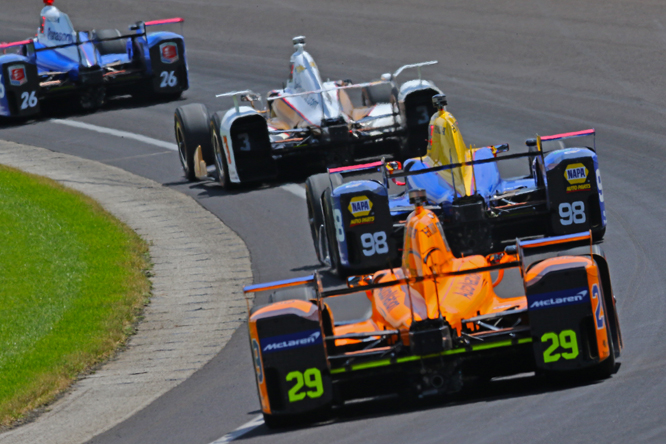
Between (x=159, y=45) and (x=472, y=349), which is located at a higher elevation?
(x=159, y=45)

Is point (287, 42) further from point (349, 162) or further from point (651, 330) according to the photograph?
point (651, 330)

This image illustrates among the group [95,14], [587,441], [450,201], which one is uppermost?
[95,14]

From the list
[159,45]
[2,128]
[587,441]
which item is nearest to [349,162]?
[159,45]

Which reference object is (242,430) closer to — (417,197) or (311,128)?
(417,197)

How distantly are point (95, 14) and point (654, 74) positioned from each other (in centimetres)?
1735

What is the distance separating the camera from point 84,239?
19.3 meters

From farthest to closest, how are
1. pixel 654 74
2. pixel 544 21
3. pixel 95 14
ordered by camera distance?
pixel 95 14 → pixel 544 21 → pixel 654 74

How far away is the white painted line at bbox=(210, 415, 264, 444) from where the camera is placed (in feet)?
34.4

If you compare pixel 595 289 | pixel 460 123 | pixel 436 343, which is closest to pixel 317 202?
pixel 436 343

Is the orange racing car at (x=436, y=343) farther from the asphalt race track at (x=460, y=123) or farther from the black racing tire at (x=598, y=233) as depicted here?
the black racing tire at (x=598, y=233)

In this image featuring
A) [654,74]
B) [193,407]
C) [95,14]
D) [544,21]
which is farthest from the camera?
[95,14]

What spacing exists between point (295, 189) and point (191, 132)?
101 inches

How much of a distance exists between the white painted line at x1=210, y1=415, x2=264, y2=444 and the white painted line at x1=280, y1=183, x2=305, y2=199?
926 centimetres

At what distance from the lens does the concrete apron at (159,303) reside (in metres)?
12.4
